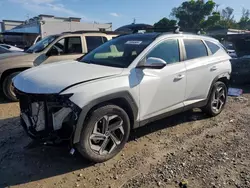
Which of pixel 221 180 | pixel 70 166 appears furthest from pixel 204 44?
pixel 70 166

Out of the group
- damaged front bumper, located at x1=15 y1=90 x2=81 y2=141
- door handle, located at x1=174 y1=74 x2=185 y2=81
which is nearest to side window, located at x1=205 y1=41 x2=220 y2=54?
door handle, located at x1=174 y1=74 x2=185 y2=81

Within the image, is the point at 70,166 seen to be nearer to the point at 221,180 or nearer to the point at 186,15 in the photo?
the point at 221,180

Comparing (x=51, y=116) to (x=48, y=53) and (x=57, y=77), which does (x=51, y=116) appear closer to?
(x=57, y=77)

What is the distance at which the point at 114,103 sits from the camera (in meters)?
3.26

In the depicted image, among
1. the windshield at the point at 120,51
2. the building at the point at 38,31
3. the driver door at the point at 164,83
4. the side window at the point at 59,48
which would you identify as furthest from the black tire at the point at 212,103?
the building at the point at 38,31

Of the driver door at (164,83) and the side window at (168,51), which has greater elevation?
the side window at (168,51)

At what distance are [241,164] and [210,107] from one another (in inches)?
71.4

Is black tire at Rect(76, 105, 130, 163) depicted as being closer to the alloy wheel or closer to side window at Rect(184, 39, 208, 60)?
the alloy wheel

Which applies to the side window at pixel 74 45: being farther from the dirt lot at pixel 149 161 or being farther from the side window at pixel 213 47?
the side window at pixel 213 47

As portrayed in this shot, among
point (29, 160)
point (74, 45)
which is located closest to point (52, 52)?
point (74, 45)

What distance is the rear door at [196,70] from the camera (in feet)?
13.9

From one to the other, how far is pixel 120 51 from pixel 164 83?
0.95m

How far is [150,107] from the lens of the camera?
143 inches

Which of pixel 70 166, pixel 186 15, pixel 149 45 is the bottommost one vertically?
pixel 70 166
